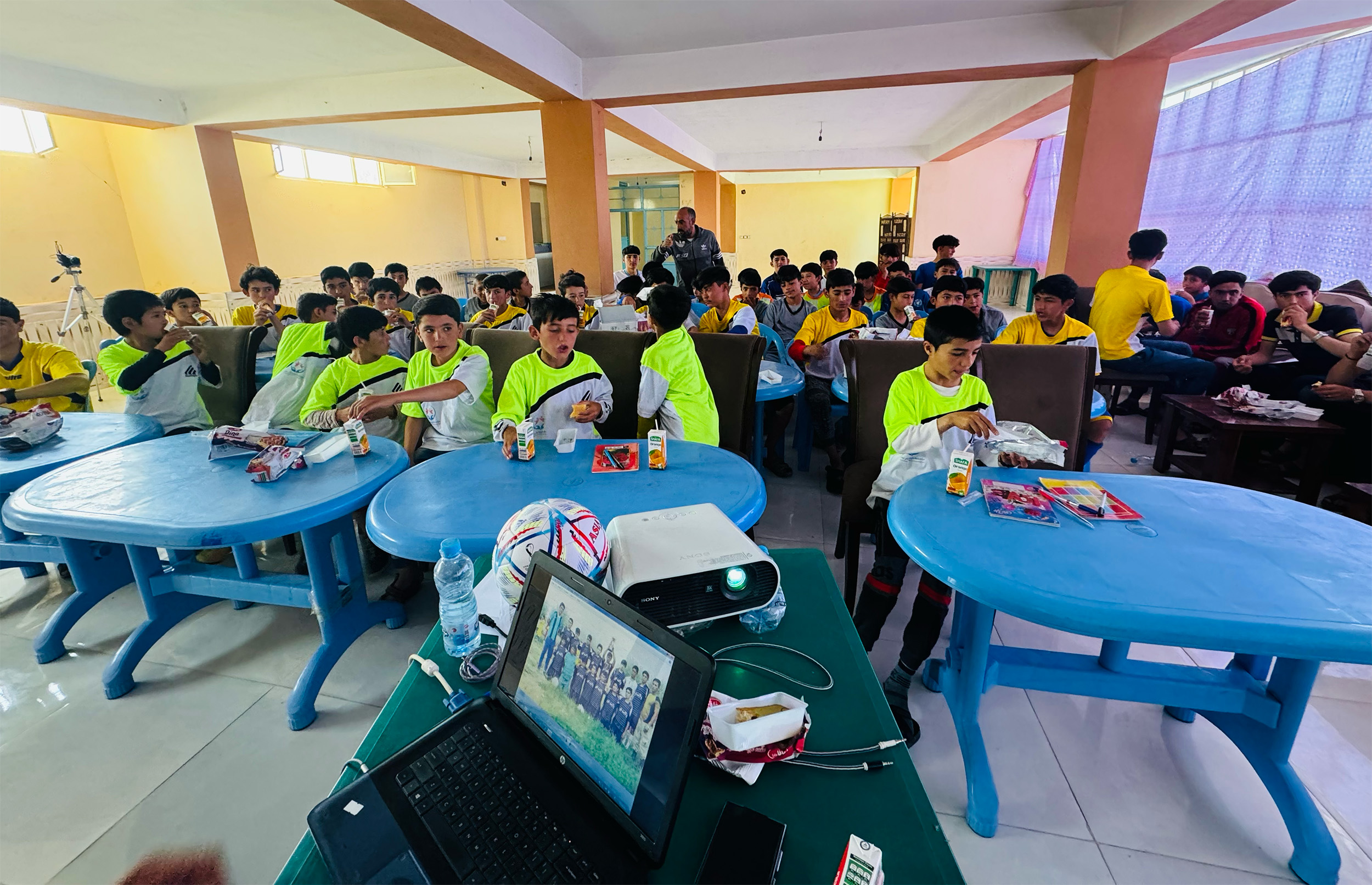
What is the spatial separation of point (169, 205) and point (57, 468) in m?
7.21

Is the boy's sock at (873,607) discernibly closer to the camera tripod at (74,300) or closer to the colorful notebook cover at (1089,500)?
the colorful notebook cover at (1089,500)

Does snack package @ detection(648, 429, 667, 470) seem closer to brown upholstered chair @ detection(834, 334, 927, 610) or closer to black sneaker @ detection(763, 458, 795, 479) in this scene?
brown upholstered chair @ detection(834, 334, 927, 610)

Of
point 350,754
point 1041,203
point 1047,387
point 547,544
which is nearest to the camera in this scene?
point 547,544

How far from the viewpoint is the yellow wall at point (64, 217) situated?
6594 millimetres

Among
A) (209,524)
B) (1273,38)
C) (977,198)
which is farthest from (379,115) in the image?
(977,198)

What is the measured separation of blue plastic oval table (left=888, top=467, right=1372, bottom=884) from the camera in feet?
3.80

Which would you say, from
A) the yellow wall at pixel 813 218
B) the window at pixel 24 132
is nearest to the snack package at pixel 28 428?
the window at pixel 24 132

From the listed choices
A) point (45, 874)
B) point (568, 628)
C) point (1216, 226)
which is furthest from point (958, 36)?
point (45, 874)

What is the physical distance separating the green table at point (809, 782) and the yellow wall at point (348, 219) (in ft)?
32.1

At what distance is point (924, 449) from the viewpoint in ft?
6.68

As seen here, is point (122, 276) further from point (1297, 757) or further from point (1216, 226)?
point (1216, 226)

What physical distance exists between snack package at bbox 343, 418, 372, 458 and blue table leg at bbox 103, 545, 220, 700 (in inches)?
34.6

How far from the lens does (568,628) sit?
897mm

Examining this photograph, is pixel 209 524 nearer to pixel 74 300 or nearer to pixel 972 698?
pixel 972 698
